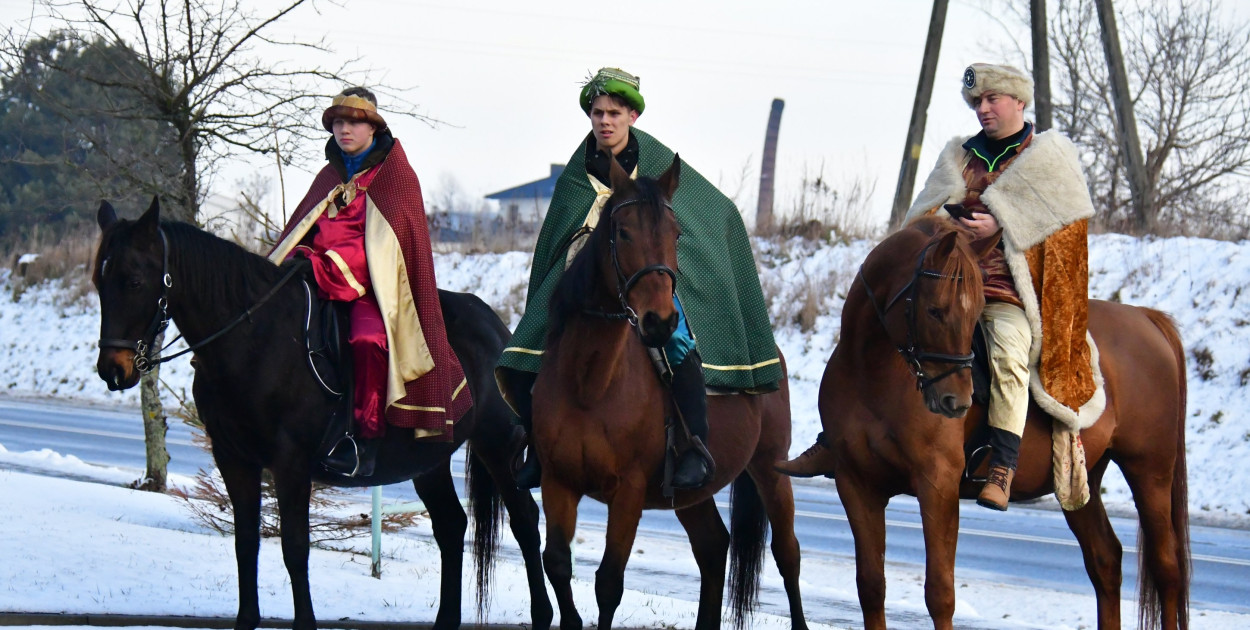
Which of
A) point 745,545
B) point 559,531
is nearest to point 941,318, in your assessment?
point 559,531

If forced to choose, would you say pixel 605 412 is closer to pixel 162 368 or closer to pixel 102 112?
pixel 102 112

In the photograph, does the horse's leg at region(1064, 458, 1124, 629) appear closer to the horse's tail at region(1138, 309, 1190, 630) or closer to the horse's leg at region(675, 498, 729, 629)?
the horse's tail at region(1138, 309, 1190, 630)

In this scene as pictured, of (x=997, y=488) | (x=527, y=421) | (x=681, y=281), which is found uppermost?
(x=681, y=281)

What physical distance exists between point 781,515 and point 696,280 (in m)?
1.54

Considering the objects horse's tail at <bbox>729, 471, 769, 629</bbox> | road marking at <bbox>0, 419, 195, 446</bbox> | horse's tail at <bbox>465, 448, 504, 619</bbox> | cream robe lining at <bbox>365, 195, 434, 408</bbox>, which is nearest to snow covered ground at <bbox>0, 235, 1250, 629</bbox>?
horse's tail at <bbox>465, 448, 504, 619</bbox>

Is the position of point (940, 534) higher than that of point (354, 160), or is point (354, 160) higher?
point (354, 160)

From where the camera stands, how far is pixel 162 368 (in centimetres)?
2375

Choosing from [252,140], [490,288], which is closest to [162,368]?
[490,288]

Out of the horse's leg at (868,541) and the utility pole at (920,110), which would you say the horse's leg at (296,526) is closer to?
the horse's leg at (868,541)

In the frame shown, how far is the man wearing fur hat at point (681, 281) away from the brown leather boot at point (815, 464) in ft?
1.54

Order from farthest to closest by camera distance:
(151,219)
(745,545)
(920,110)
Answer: (920,110)
(745,545)
(151,219)

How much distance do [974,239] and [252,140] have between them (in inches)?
283

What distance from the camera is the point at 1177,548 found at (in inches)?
259

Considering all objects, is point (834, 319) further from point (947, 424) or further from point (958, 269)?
point (958, 269)
